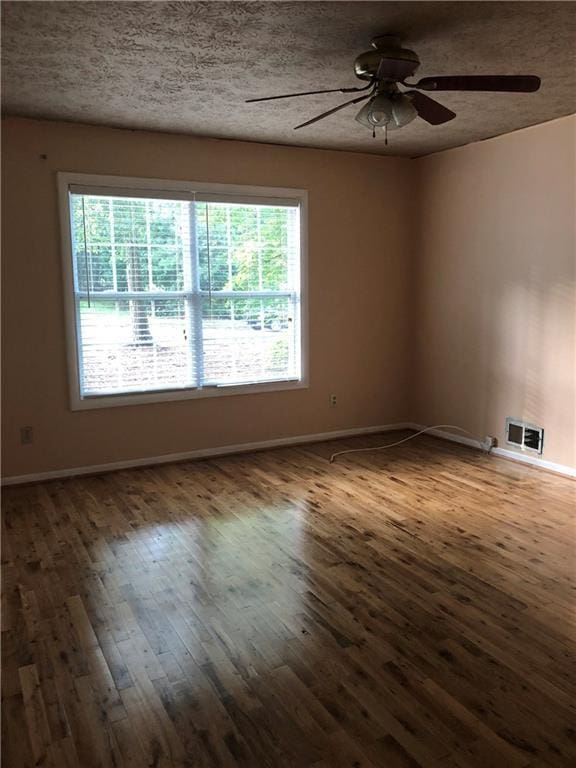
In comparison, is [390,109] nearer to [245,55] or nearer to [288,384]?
[245,55]

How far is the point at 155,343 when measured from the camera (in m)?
4.59

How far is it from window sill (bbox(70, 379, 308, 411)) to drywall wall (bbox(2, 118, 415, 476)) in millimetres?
57

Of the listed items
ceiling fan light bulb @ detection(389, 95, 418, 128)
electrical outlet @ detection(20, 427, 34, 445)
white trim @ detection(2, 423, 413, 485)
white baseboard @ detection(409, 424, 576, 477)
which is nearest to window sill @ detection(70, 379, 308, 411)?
A: electrical outlet @ detection(20, 427, 34, 445)

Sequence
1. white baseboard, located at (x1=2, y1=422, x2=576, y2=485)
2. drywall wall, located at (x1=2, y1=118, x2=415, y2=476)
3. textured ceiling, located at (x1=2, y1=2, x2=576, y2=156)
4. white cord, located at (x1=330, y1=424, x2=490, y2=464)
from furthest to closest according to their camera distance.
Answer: white cord, located at (x1=330, y1=424, x2=490, y2=464)
white baseboard, located at (x1=2, y1=422, x2=576, y2=485)
drywall wall, located at (x1=2, y1=118, x2=415, y2=476)
textured ceiling, located at (x1=2, y1=2, x2=576, y2=156)

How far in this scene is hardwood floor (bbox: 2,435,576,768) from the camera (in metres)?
1.85

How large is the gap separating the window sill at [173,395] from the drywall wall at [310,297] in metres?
0.06

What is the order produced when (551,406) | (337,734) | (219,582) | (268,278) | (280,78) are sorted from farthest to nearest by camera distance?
(268,278) → (551,406) → (280,78) → (219,582) → (337,734)

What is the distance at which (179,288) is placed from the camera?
462 cm

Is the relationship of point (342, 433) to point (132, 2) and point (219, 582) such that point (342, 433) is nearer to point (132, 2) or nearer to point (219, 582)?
point (219, 582)

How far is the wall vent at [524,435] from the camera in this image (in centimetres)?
454

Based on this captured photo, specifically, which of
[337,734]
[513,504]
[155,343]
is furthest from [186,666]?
[155,343]

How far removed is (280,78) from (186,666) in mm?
2894

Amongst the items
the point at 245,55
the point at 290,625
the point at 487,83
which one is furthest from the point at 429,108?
the point at 290,625

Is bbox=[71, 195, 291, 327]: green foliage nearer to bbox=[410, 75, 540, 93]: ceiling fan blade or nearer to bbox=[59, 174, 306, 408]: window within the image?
bbox=[59, 174, 306, 408]: window
